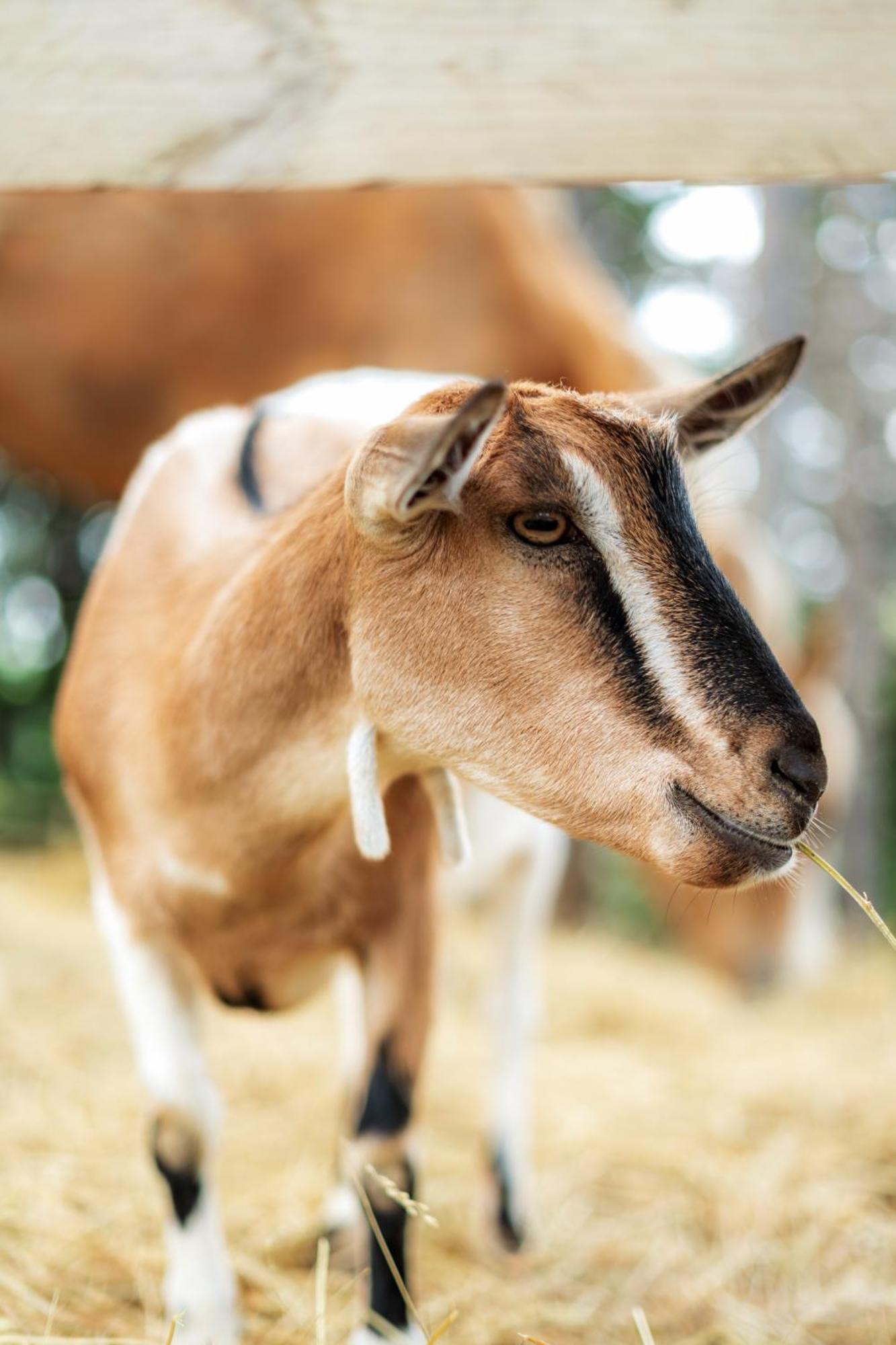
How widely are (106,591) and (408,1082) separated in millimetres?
1043

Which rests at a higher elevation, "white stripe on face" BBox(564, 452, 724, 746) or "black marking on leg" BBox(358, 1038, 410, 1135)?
"white stripe on face" BBox(564, 452, 724, 746)

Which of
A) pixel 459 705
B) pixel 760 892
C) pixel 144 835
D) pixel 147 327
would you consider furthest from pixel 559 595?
pixel 147 327

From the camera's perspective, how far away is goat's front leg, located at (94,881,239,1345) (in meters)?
2.05

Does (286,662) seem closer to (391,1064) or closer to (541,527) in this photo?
(541,527)

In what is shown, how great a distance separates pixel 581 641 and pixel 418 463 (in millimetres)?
307

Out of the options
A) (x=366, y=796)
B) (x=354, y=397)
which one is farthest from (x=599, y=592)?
(x=354, y=397)

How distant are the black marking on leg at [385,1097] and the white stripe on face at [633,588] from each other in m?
0.93

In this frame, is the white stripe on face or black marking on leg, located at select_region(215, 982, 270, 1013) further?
black marking on leg, located at select_region(215, 982, 270, 1013)

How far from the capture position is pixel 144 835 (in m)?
2.04

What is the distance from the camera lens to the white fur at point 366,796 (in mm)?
1586

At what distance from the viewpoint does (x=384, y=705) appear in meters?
1.58

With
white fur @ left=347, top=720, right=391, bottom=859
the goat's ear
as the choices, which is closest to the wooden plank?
the goat's ear

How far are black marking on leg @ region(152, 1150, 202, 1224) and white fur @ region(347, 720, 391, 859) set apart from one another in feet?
2.88

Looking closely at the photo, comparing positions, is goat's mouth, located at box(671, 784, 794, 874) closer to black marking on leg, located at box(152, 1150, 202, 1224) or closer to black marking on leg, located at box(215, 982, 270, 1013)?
black marking on leg, located at box(215, 982, 270, 1013)
